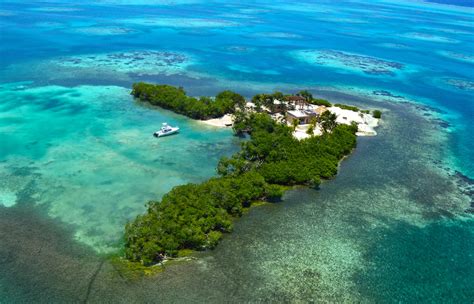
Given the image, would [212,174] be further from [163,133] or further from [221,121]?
[221,121]

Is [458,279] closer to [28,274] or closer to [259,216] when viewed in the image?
[259,216]

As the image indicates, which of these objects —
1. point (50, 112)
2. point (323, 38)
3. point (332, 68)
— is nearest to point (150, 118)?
point (50, 112)

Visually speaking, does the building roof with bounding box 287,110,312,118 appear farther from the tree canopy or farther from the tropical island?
the tree canopy

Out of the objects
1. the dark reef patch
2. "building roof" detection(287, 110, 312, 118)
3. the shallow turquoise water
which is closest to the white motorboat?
the shallow turquoise water

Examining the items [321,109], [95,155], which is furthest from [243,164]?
[321,109]

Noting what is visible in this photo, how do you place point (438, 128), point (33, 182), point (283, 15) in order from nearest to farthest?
1. point (33, 182)
2. point (438, 128)
3. point (283, 15)

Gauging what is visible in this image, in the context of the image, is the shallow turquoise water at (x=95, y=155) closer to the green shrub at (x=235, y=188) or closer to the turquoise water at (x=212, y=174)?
the turquoise water at (x=212, y=174)
